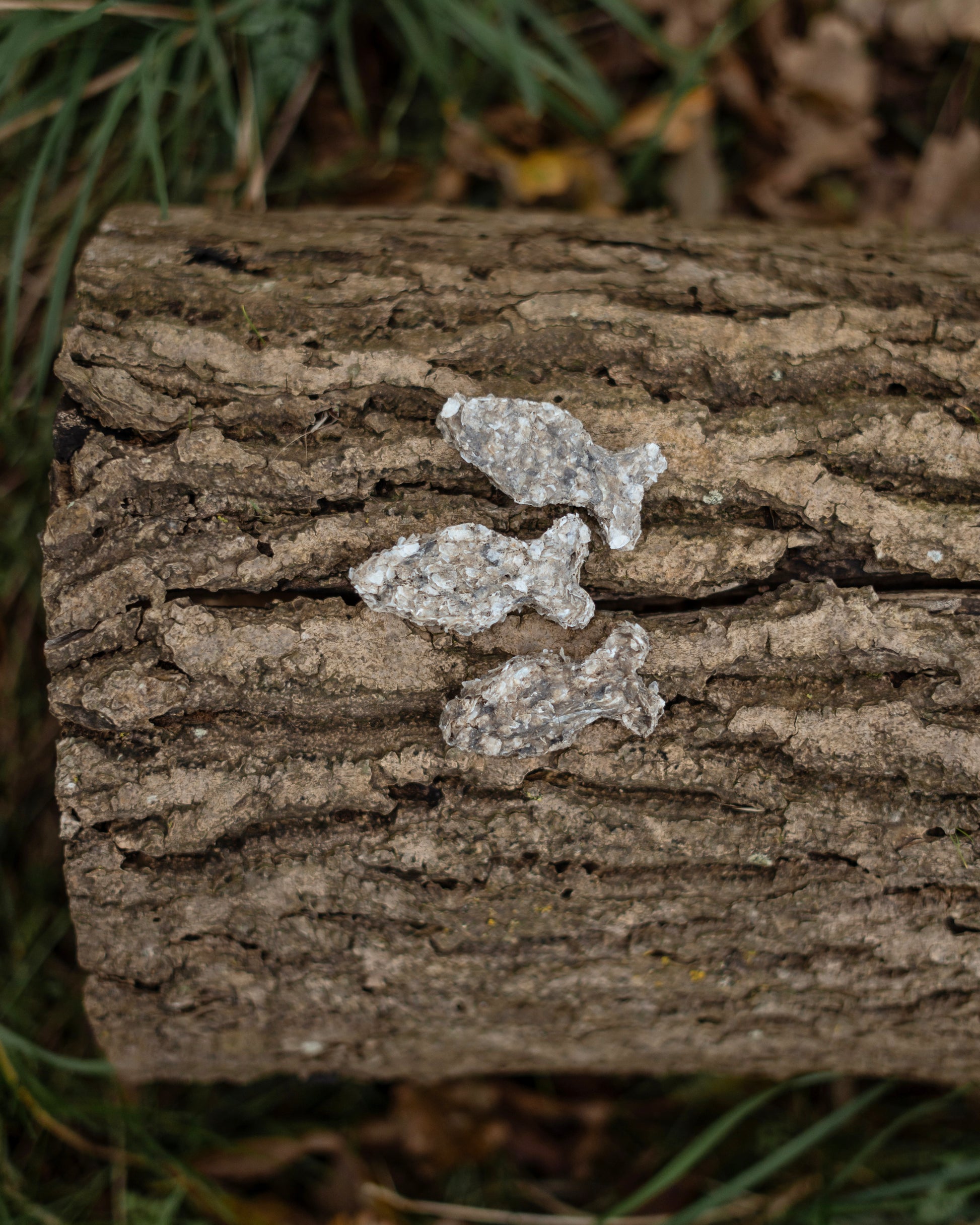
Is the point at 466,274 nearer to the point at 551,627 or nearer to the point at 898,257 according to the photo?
the point at 551,627

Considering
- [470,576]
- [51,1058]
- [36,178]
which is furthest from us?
[36,178]

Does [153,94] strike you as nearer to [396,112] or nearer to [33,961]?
[396,112]

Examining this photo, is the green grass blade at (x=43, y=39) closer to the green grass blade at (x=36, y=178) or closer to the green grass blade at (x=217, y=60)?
the green grass blade at (x=36, y=178)

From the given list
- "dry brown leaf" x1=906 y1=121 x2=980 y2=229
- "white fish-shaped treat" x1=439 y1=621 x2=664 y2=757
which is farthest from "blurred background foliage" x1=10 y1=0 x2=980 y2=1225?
"white fish-shaped treat" x1=439 y1=621 x2=664 y2=757

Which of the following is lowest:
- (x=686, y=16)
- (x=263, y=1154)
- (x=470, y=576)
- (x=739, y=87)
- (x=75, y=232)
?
(x=263, y=1154)

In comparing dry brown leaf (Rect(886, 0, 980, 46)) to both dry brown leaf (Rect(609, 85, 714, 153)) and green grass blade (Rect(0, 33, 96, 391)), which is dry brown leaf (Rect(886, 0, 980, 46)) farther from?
green grass blade (Rect(0, 33, 96, 391))

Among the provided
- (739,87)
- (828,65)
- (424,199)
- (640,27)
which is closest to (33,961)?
(424,199)
